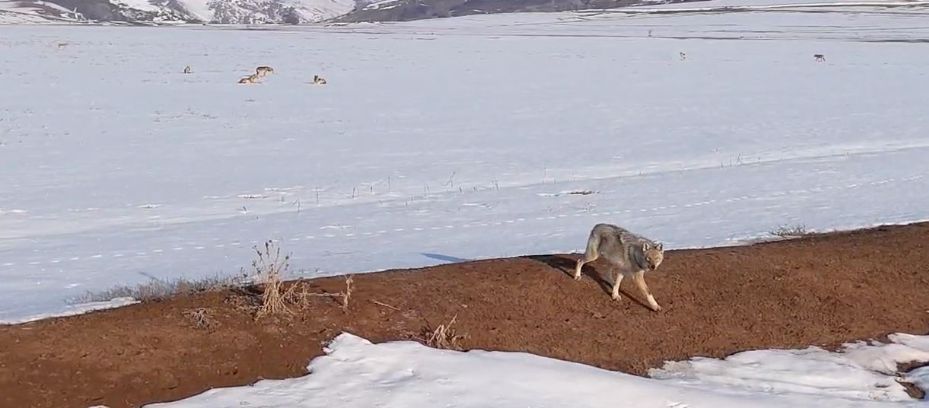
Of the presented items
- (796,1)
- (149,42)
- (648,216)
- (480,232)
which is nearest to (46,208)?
(480,232)

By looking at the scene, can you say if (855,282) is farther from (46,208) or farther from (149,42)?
(149,42)

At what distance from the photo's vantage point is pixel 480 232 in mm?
15430

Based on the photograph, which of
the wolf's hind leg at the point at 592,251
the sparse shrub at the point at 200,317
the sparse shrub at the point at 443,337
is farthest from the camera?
the wolf's hind leg at the point at 592,251

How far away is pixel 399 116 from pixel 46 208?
14.6m

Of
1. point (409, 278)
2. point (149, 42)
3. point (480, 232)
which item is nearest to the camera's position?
point (409, 278)

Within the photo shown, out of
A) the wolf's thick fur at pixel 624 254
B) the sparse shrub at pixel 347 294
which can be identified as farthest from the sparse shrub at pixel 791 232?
the sparse shrub at pixel 347 294

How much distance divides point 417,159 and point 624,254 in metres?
14.2

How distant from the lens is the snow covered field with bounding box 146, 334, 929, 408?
710 centimetres

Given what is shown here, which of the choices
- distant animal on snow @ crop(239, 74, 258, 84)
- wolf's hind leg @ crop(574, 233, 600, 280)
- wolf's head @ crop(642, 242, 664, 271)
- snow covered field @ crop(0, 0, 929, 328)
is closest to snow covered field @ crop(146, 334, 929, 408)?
wolf's head @ crop(642, 242, 664, 271)

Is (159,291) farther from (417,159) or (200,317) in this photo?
(417,159)

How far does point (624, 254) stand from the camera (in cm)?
930

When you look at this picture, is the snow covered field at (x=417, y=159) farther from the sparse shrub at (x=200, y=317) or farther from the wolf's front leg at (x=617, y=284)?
the wolf's front leg at (x=617, y=284)

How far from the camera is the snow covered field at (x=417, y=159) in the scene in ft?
48.1

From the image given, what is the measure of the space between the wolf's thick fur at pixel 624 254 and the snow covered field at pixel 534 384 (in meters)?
0.84
